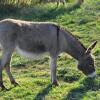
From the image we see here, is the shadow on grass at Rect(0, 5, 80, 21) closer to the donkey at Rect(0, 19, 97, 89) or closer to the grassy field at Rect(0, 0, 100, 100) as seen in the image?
the grassy field at Rect(0, 0, 100, 100)

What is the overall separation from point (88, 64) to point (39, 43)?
1.09 meters

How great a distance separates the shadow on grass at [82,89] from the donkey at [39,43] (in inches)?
6.3

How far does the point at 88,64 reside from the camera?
30.1ft

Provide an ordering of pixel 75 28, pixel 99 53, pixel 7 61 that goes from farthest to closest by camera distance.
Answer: pixel 75 28
pixel 99 53
pixel 7 61

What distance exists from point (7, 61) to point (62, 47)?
1.18 meters

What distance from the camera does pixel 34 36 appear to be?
29.7 feet

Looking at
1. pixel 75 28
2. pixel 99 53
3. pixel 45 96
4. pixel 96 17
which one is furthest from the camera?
pixel 96 17

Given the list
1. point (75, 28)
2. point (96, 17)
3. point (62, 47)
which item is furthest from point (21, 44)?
point (96, 17)

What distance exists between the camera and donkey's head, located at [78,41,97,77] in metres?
9.17

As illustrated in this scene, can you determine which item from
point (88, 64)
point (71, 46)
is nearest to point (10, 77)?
point (71, 46)

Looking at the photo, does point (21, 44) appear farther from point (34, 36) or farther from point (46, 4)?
point (46, 4)

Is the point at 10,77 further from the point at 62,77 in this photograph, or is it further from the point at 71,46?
the point at 71,46

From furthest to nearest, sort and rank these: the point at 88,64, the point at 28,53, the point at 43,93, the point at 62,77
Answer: the point at 62,77, the point at 88,64, the point at 28,53, the point at 43,93

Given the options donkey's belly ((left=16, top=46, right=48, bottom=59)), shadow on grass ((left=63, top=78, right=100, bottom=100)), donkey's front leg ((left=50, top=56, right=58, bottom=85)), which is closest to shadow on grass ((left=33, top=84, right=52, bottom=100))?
donkey's front leg ((left=50, top=56, right=58, bottom=85))
